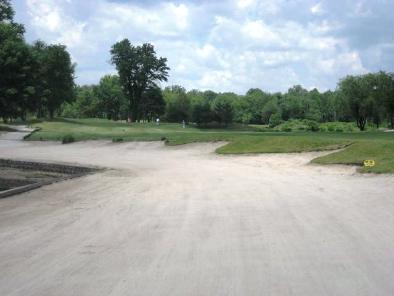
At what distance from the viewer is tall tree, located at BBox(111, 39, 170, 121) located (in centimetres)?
10375

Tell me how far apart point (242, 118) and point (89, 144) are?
107 metres

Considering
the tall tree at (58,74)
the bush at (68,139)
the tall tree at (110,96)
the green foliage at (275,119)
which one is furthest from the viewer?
the tall tree at (110,96)

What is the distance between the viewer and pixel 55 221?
1140 cm

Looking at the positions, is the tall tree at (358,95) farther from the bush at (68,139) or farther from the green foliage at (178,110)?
the bush at (68,139)

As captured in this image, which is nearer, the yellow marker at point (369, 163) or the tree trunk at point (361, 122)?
the yellow marker at point (369, 163)

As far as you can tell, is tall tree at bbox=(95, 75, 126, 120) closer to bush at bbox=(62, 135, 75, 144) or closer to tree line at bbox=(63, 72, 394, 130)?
tree line at bbox=(63, 72, 394, 130)

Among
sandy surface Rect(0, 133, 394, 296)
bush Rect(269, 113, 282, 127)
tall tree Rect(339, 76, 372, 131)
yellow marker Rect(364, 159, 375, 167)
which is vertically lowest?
bush Rect(269, 113, 282, 127)

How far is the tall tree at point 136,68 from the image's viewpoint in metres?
104

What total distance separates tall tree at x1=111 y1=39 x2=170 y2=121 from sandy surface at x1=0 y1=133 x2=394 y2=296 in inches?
3386

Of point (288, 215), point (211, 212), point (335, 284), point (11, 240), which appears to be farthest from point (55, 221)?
point (335, 284)

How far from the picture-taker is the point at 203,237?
9539 millimetres

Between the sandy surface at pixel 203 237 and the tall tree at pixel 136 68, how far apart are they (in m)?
86.0

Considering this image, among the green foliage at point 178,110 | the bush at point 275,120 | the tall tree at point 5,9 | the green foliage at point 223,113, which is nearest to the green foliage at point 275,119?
the bush at point 275,120

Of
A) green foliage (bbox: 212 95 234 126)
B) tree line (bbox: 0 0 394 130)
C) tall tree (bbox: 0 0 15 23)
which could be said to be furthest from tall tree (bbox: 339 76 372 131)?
tall tree (bbox: 0 0 15 23)
